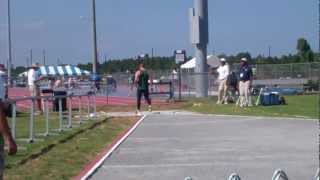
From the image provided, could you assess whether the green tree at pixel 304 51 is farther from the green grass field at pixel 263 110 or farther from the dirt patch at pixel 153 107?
the green grass field at pixel 263 110

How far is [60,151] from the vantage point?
14234 mm

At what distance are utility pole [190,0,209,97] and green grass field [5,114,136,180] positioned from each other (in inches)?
517

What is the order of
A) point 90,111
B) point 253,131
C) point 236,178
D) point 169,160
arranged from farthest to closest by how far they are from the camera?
point 90,111, point 253,131, point 169,160, point 236,178

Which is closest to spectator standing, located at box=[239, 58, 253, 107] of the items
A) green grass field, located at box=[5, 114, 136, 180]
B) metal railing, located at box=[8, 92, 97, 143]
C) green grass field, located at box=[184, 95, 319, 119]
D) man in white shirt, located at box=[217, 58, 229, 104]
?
green grass field, located at box=[184, 95, 319, 119]

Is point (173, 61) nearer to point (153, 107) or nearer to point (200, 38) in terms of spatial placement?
point (200, 38)

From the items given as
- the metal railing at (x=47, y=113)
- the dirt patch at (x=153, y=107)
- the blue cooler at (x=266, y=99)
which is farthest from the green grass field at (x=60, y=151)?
the blue cooler at (x=266, y=99)

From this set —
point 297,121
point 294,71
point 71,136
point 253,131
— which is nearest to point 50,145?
point 71,136

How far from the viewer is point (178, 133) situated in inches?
721

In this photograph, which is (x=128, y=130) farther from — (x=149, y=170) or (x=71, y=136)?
(x=149, y=170)

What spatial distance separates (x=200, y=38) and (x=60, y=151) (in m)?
21.9

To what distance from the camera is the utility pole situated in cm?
3475

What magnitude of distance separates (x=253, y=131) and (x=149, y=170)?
7.17 m

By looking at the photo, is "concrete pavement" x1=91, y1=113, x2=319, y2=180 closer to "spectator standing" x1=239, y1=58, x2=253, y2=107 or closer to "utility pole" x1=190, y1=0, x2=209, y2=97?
"spectator standing" x1=239, y1=58, x2=253, y2=107

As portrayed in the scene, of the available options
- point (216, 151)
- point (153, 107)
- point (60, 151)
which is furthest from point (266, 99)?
point (60, 151)
